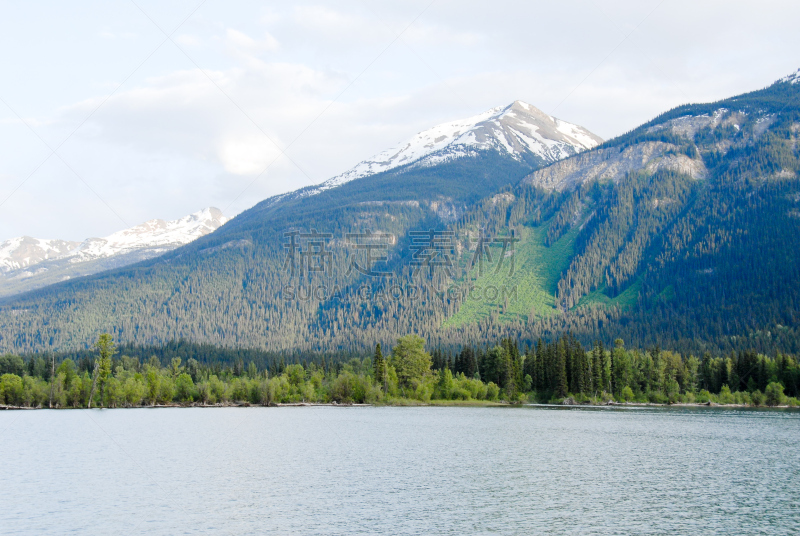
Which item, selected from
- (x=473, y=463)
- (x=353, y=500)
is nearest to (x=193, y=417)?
(x=473, y=463)

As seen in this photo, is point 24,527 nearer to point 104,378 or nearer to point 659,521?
point 659,521

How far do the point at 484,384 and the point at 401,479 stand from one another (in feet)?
388

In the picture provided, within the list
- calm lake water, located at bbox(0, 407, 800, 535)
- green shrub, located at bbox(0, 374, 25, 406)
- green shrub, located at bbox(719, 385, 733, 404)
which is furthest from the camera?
green shrub, located at bbox(719, 385, 733, 404)

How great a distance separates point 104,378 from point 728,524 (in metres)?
140

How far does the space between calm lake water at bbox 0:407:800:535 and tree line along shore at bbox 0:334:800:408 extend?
190 ft

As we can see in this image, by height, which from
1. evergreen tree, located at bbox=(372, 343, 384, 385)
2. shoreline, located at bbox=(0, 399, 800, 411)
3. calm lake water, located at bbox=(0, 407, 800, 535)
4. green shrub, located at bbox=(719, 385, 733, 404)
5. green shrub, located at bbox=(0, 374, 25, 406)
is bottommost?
calm lake water, located at bbox=(0, 407, 800, 535)

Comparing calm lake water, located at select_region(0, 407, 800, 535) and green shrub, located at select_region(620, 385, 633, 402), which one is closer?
calm lake water, located at select_region(0, 407, 800, 535)

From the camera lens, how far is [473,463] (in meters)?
65.9

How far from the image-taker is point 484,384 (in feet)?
566

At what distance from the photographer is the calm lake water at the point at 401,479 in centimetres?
4241

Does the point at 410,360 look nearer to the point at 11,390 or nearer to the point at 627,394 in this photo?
the point at 627,394

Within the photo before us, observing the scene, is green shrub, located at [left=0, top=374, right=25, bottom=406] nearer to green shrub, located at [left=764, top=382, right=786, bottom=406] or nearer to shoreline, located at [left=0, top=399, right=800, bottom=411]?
shoreline, located at [left=0, top=399, right=800, bottom=411]

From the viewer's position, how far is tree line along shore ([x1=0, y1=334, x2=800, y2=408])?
155125mm

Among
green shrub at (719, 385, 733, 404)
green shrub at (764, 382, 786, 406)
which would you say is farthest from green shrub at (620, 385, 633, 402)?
green shrub at (764, 382, 786, 406)
